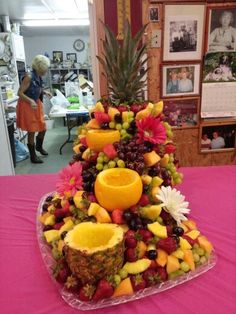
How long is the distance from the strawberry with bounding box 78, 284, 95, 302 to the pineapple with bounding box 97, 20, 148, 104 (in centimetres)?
87

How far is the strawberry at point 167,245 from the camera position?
938mm

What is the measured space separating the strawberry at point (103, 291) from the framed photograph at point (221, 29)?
7.11 feet

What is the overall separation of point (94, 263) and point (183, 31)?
2.11 metres

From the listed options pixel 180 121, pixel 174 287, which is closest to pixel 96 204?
pixel 174 287

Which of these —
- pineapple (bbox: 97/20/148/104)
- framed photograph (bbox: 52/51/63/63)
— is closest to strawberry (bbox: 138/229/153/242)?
pineapple (bbox: 97/20/148/104)

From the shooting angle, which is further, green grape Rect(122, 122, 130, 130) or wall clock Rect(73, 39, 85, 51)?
wall clock Rect(73, 39, 85, 51)

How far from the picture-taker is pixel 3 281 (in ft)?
3.01

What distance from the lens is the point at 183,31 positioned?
2316 mm

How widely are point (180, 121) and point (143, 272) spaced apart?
1.90 m

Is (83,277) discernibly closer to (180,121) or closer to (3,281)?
(3,281)

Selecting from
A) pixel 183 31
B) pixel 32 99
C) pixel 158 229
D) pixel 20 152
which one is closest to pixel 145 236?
pixel 158 229

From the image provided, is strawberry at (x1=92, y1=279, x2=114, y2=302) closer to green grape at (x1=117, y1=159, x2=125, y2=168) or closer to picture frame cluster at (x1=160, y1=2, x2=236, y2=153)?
green grape at (x1=117, y1=159, x2=125, y2=168)

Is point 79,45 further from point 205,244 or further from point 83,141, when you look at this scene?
point 205,244

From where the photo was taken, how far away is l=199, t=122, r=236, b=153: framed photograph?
2.64 m
